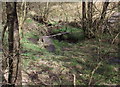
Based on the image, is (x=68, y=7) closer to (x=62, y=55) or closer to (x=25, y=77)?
(x=62, y=55)

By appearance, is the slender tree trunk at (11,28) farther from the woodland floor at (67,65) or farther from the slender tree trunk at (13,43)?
the woodland floor at (67,65)

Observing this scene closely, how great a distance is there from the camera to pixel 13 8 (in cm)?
555

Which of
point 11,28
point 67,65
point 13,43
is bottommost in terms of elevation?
point 67,65

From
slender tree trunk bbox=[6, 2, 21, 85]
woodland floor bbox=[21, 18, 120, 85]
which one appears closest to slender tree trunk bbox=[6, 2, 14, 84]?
slender tree trunk bbox=[6, 2, 21, 85]

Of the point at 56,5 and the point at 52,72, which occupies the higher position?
the point at 56,5

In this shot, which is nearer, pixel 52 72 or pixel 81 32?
pixel 52 72

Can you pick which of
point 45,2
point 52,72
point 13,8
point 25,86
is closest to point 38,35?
point 45,2

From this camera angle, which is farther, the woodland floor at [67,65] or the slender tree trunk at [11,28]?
the woodland floor at [67,65]

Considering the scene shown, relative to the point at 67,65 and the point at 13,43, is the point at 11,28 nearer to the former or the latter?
the point at 13,43

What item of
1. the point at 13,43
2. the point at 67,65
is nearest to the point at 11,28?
the point at 13,43

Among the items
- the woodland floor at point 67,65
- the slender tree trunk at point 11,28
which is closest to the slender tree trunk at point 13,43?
the slender tree trunk at point 11,28

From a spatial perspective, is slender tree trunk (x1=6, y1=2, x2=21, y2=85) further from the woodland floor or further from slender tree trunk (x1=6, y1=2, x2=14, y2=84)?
the woodland floor

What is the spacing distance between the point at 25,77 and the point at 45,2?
24.5 feet

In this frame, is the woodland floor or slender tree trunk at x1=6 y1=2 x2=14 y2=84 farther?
the woodland floor
